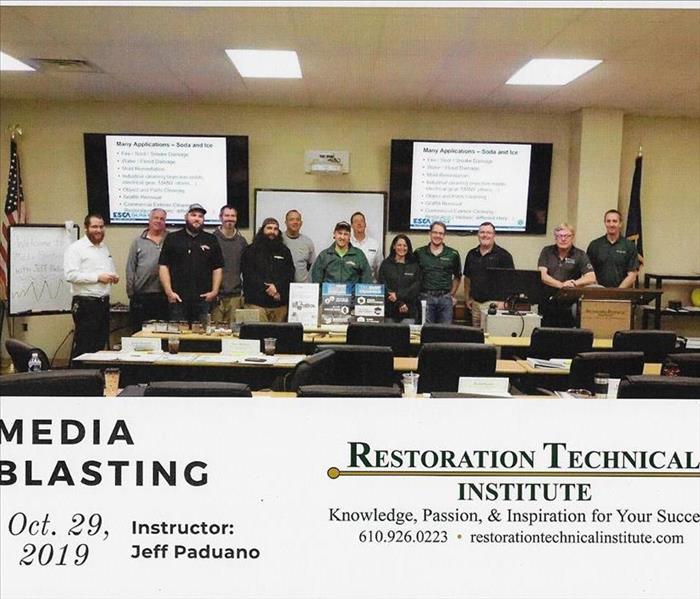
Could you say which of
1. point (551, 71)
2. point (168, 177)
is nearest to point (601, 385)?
point (551, 71)

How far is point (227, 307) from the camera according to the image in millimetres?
4949

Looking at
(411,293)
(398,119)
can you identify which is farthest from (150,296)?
(398,119)

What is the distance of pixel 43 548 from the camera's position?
1.31 metres

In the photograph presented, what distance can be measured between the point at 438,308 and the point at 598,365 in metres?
2.16

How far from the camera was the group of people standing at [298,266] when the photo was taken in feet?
14.8

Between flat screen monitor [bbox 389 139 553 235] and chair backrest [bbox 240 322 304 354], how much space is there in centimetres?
259

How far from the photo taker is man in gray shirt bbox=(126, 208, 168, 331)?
191 inches

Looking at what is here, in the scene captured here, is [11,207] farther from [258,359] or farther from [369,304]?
[369,304]

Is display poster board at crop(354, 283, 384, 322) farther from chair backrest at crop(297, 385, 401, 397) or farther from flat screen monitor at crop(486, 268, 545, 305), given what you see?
chair backrest at crop(297, 385, 401, 397)

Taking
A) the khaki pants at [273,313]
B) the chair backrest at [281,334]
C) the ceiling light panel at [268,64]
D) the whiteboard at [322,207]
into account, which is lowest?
the khaki pants at [273,313]

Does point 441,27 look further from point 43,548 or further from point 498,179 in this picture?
point 498,179

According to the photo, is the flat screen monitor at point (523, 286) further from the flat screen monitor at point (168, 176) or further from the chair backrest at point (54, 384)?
the chair backrest at point (54, 384)

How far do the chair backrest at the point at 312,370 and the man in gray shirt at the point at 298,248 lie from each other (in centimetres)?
341

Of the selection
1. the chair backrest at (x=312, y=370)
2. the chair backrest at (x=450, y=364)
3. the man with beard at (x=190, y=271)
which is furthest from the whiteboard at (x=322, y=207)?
the chair backrest at (x=312, y=370)
